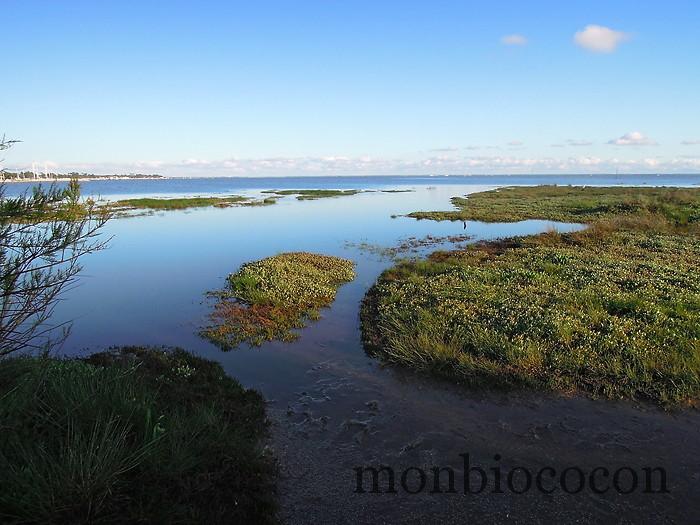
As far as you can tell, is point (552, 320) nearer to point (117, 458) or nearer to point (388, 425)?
point (388, 425)

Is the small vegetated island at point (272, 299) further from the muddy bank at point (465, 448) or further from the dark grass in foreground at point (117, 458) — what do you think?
the dark grass in foreground at point (117, 458)

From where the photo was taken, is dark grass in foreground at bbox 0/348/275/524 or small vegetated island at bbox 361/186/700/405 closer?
dark grass in foreground at bbox 0/348/275/524

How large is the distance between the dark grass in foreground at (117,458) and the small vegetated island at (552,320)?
20.5 ft

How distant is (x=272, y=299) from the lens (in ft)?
60.0

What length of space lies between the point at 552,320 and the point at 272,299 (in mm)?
10702

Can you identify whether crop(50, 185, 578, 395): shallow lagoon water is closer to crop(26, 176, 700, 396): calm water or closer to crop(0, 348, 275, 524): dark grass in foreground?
crop(26, 176, 700, 396): calm water

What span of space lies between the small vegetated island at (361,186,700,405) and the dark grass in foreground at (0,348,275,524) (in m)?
6.24

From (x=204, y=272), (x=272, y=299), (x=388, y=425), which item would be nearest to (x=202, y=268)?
A: (x=204, y=272)

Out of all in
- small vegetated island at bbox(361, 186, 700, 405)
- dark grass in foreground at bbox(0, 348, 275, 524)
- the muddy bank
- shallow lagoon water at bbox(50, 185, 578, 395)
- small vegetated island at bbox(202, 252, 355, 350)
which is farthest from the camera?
small vegetated island at bbox(202, 252, 355, 350)

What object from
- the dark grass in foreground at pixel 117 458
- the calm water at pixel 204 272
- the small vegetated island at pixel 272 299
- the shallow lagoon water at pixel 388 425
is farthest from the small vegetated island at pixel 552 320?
the dark grass in foreground at pixel 117 458

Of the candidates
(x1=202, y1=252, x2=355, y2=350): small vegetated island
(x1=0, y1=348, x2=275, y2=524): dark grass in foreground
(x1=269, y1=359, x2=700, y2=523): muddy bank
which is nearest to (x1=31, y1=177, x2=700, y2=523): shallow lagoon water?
(x1=269, y1=359, x2=700, y2=523): muddy bank

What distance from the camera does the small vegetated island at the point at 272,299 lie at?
1526cm

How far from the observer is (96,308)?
1848 cm

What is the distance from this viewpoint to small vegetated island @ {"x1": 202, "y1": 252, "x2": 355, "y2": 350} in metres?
15.3
